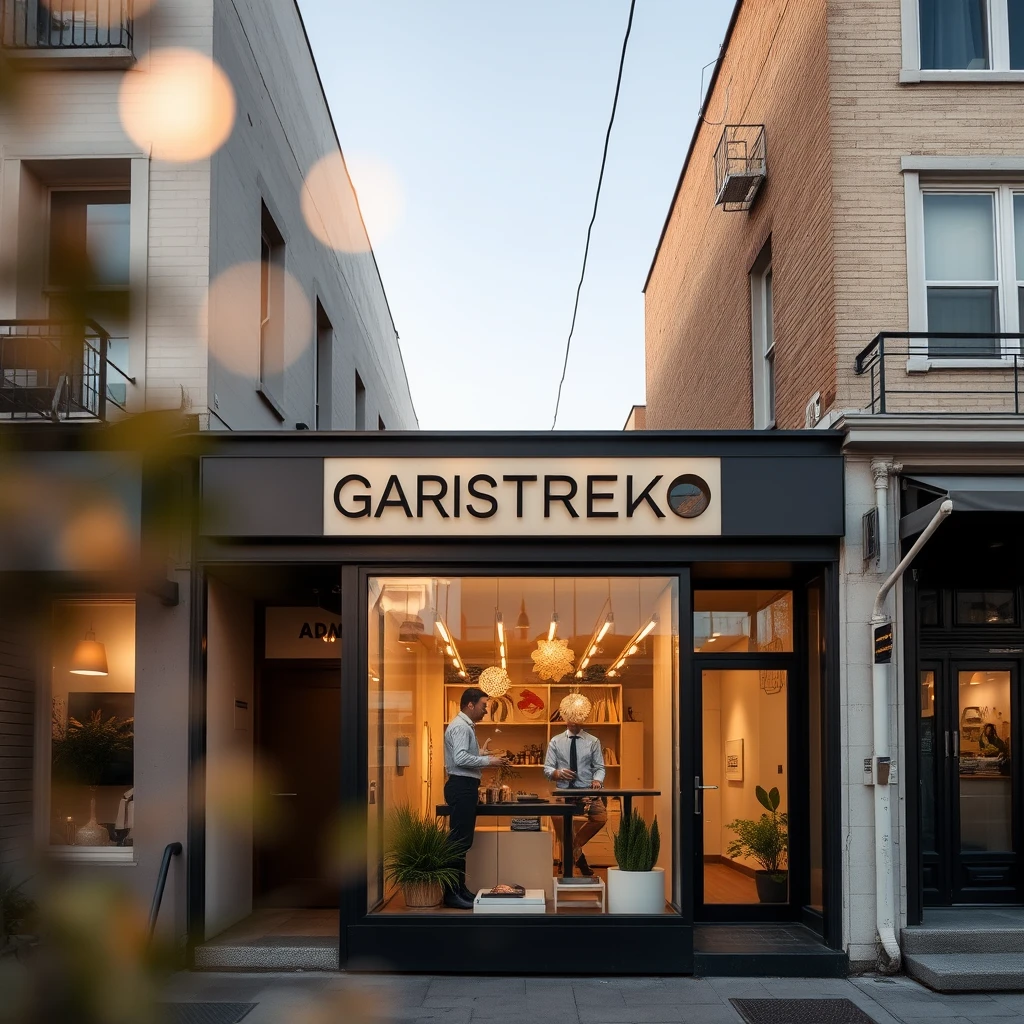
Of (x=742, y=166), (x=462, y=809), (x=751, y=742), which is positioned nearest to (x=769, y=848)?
(x=751, y=742)

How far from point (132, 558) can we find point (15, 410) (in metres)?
0.60

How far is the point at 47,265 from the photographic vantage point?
1.02m

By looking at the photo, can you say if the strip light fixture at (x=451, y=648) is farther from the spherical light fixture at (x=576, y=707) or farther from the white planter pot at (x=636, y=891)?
the white planter pot at (x=636, y=891)

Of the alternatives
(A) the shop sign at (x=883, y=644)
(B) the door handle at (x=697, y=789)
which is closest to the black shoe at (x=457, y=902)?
(B) the door handle at (x=697, y=789)

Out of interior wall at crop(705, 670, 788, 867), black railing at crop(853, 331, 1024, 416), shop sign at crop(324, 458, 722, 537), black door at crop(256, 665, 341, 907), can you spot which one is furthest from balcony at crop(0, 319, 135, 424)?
black door at crop(256, 665, 341, 907)

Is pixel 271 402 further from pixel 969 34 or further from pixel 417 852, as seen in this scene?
pixel 969 34

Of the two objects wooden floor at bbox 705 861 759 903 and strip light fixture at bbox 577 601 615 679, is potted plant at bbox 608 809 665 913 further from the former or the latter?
strip light fixture at bbox 577 601 615 679

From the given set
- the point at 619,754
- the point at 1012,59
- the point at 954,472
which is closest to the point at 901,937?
the point at 619,754

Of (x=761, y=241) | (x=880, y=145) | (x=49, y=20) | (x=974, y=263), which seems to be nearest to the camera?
(x=49, y=20)

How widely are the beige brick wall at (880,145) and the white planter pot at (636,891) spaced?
421 cm

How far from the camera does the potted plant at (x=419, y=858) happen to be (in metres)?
10.2

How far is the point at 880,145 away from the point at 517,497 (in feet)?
14.0

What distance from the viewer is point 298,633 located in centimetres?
1224

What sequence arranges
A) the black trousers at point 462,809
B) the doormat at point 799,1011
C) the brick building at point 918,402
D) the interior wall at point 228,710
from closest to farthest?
1. the doormat at point 799,1011
2. the brick building at point 918,402
3. the interior wall at point 228,710
4. the black trousers at point 462,809
